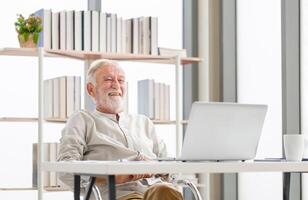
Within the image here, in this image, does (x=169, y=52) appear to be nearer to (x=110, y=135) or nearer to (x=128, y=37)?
(x=128, y=37)

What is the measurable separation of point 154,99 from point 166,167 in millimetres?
2723

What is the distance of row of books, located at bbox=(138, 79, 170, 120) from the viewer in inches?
188

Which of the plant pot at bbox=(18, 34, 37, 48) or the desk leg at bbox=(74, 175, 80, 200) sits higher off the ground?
the plant pot at bbox=(18, 34, 37, 48)

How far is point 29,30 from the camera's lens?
14.2ft

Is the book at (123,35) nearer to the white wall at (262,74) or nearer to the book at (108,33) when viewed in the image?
the book at (108,33)

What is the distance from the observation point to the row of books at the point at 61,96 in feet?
14.4

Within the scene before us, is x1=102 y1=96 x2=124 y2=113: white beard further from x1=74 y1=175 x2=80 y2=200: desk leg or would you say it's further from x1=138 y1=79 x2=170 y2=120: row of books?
x1=138 y1=79 x2=170 y2=120: row of books

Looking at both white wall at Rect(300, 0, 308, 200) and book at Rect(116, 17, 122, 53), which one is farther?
book at Rect(116, 17, 122, 53)

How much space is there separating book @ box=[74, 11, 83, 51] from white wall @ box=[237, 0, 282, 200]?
132cm

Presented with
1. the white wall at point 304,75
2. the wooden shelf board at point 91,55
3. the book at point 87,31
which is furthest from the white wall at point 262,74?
the book at point 87,31

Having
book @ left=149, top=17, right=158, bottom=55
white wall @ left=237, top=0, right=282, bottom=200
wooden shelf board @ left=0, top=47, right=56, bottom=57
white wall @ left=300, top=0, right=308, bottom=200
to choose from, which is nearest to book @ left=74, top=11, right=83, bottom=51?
wooden shelf board @ left=0, top=47, right=56, bottom=57

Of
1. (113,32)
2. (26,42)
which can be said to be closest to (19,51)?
(26,42)

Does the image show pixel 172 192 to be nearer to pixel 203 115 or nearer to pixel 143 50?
pixel 203 115

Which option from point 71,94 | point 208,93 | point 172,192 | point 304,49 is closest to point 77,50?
point 71,94
